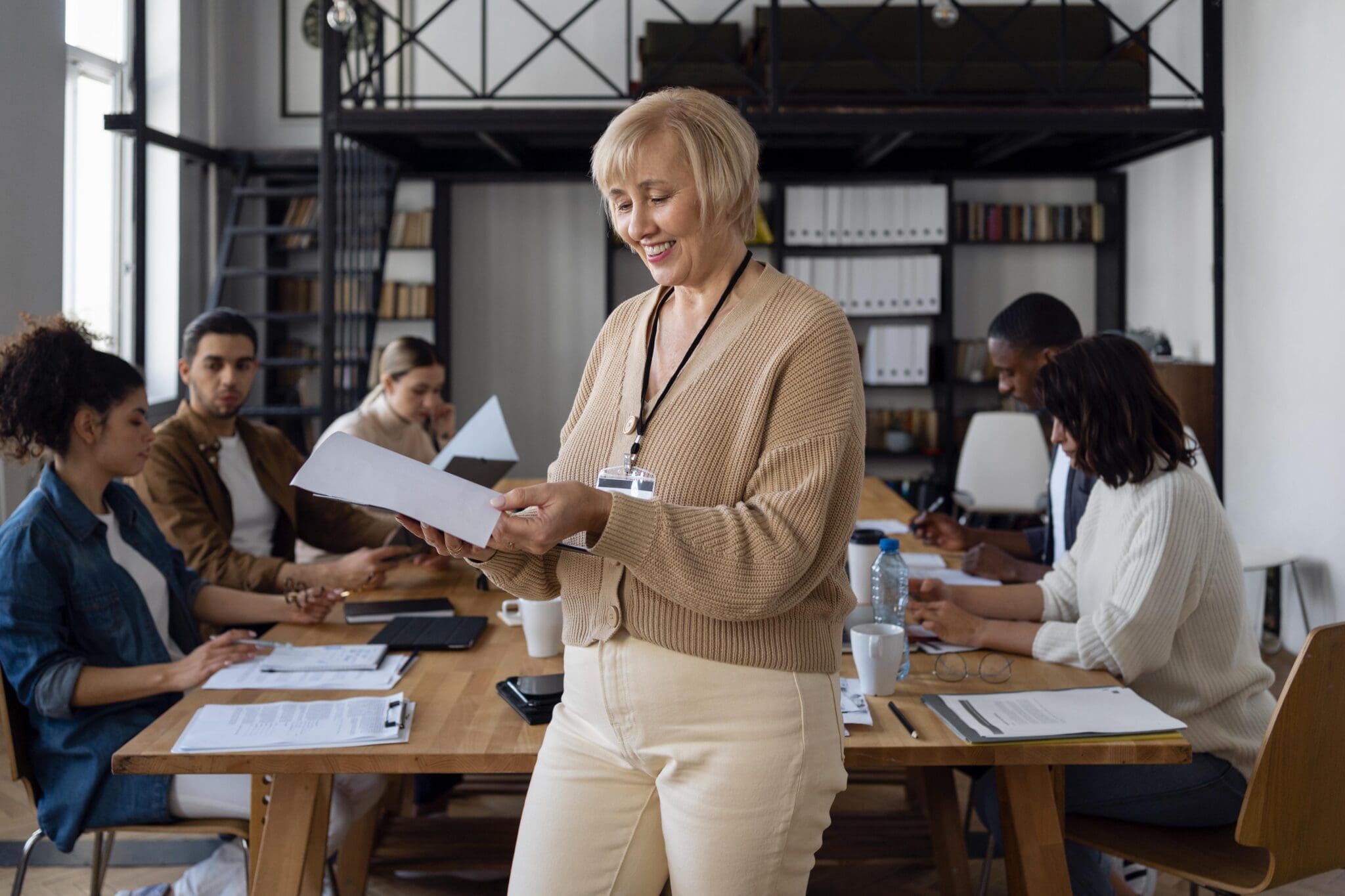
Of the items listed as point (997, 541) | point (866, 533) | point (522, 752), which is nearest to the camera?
point (522, 752)

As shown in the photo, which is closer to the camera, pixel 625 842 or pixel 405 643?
pixel 625 842

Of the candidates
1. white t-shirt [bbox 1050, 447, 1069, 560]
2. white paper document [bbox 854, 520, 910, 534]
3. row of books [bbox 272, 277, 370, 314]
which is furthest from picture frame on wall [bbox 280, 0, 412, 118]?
white t-shirt [bbox 1050, 447, 1069, 560]

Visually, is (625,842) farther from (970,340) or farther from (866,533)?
(970,340)

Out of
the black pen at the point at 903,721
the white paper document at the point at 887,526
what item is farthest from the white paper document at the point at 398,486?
the white paper document at the point at 887,526

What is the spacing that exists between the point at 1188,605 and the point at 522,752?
1.14m

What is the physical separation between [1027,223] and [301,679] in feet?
19.7

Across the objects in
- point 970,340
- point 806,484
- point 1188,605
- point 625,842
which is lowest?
point 625,842

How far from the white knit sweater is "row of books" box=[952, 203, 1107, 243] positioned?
17.0 feet

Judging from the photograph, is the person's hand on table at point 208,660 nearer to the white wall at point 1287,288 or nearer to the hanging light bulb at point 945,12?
the white wall at point 1287,288

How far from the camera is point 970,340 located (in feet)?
23.3

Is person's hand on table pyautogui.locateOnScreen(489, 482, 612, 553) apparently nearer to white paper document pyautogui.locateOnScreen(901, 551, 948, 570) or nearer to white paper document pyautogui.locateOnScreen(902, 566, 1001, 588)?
white paper document pyautogui.locateOnScreen(902, 566, 1001, 588)

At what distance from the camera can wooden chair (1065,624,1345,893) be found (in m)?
1.69

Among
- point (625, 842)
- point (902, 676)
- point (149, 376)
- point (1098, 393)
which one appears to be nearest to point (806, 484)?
point (625, 842)

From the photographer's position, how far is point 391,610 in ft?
7.97
